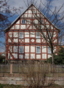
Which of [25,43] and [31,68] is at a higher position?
[25,43]

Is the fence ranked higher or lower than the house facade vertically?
lower

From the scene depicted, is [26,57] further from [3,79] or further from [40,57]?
[3,79]

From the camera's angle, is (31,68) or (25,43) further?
(25,43)

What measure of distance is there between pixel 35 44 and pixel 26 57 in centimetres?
226

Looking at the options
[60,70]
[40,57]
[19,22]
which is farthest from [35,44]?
[60,70]

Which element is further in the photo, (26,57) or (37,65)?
(26,57)

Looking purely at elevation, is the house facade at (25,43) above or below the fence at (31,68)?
above

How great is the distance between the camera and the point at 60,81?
7113 millimetres

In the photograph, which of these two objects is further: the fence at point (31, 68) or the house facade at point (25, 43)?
the house facade at point (25, 43)

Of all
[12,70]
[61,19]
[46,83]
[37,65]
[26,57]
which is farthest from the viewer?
[26,57]

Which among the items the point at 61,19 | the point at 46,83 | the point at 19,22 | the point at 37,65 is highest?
the point at 19,22

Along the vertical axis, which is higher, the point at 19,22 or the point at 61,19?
the point at 19,22

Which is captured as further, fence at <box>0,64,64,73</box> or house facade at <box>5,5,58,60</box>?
house facade at <box>5,5,58,60</box>

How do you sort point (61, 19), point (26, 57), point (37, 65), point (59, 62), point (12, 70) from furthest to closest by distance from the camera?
point (26, 57) → point (59, 62) → point (61, 19) → point (12, 70) → point (37, 65)
